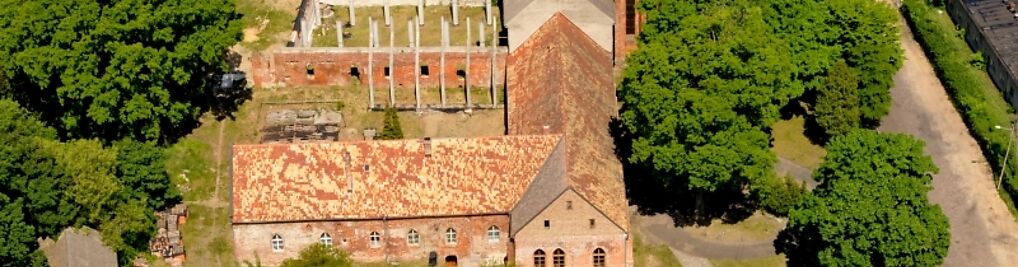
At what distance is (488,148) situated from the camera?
3617 inches

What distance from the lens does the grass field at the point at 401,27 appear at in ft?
398

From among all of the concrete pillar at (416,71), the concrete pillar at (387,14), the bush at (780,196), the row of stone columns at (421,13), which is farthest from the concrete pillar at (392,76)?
the bush at (780,196)

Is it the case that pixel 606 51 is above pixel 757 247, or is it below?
above

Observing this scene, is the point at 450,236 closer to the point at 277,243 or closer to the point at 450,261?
the point at 450,261

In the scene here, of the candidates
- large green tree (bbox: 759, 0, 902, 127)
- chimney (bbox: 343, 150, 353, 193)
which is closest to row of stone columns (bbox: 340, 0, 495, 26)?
large green tree (bbox: 759, 0, 902, 127)

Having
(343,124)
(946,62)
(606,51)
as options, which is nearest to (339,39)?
(343,124)

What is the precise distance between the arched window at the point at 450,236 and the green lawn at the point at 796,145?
28.1m

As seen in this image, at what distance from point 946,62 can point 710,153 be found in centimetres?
3621

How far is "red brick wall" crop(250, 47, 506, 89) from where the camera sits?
11131cm

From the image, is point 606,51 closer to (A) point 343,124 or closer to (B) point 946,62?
(A) point 343,124

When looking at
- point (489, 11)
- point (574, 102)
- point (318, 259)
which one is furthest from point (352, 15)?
point (318, 259)

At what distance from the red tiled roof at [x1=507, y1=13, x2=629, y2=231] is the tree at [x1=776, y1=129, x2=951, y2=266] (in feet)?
41.9

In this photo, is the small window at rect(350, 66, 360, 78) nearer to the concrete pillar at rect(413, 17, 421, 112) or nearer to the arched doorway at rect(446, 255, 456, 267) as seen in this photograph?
the concrete pillar at rect(413, 17, 421, 112)

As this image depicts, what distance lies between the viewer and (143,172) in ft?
307
